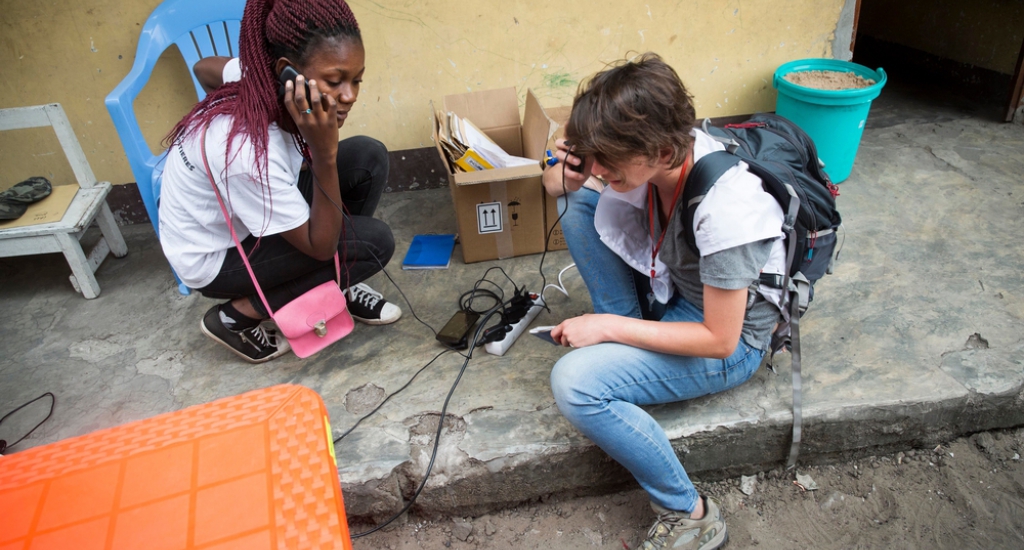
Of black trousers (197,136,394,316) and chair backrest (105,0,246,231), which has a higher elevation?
chair backrest (105,0,246,231)

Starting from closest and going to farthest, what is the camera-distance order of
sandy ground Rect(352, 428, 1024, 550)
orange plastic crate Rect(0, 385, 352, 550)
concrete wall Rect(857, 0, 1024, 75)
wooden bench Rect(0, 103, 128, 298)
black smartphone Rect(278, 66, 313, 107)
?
1. orange plastic crate Rect(0, 385, 352, 550)
2. black smartphone Rect(278, 66, 313, 107)
3. sandy ground Rect(352, 428, 1024, 550)
4. wooden bench Rect(0, 103, 128, 298)
5. concrete wall Rect(857, 0, 1024, 75)

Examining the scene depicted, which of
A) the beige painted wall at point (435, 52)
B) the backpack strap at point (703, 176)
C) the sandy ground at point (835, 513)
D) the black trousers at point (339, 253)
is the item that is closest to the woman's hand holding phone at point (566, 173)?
the backpack strap at point (703, 176)

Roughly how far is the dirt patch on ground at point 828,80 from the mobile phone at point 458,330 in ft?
6.05

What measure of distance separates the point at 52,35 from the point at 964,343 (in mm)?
3674

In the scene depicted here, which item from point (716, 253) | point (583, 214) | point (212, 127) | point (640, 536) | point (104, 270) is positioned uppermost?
point (212, 127)

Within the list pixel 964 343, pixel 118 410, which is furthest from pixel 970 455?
pixel 118 410

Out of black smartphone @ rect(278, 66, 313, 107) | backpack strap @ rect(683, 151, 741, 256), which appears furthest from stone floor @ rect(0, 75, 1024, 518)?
black smartphone @ rect(278, 66, 313, 107)

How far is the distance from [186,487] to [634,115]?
1.01 metres

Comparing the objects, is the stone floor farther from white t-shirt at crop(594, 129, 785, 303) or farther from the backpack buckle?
white t-shirt at crop(594, 129, 785, 303)

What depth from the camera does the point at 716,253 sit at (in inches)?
50.4

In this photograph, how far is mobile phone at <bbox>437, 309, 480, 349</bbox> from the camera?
79.8 inches

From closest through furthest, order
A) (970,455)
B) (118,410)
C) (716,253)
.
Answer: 1. (716,253)
2. (970,455)
3. (118,410)

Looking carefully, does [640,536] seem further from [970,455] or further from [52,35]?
[52,35]

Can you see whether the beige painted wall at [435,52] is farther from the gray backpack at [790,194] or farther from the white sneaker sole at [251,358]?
the gray backpack at [790,194]
